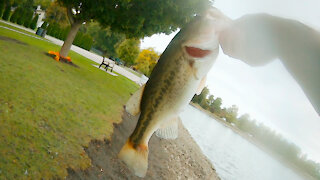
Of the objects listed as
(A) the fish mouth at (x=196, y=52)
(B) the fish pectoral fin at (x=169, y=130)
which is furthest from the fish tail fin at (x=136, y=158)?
(A) the fish mouth at (x=196, y=52)

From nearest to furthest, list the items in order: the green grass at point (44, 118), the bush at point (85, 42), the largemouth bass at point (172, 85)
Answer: the largemouth bass at point (172, 85) → the green grass at point (44, 118) → the bush at point (85, 42)

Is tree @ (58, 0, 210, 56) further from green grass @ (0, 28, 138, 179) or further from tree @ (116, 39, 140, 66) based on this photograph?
tree @ (116, 39, 140, 66)

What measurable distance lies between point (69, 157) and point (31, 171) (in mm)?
1409

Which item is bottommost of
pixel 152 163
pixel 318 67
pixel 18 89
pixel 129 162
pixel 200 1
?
pixel 152 163

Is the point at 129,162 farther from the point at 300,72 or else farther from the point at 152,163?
the point at 152,163

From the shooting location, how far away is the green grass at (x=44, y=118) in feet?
19.2

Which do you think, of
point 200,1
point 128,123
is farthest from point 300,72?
point 128,123

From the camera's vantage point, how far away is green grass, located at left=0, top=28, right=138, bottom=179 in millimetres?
5859

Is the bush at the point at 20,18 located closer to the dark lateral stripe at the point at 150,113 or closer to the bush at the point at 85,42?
the bush at the point at 85,42

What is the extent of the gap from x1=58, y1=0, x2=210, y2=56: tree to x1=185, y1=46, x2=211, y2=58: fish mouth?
10508mm

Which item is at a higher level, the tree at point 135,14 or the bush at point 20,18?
the tree at point 135,14

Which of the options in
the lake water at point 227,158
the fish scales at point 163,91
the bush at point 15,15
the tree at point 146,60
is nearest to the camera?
the fish scales at point 163,91

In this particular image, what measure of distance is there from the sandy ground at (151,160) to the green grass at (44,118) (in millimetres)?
339

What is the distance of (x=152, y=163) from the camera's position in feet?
39.7
